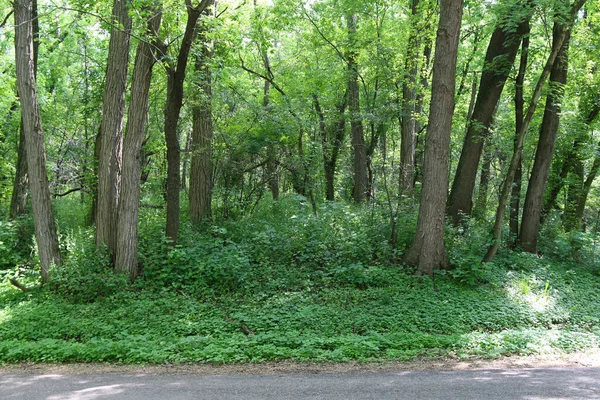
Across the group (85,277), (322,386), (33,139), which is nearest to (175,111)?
(33,139)

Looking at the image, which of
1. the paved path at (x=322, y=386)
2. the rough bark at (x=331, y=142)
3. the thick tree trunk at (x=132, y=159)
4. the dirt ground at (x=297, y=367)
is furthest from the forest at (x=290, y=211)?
the paved path at (x=322, y=386)

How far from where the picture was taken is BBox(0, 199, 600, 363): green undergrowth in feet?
22.3

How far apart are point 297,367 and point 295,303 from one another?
2359 mm

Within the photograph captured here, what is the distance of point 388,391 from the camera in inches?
206

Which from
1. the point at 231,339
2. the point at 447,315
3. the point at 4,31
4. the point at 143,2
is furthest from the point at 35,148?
the point at 4,31

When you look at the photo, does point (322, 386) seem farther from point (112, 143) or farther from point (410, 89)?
point (410, 89)

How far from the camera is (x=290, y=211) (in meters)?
13.7

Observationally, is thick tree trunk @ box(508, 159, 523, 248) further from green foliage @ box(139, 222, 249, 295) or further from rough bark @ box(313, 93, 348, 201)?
green foliage @ box(139, 222, 249, 295)

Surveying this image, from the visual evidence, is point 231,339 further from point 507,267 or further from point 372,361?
point 507,267

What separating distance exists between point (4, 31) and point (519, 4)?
64.6 feet

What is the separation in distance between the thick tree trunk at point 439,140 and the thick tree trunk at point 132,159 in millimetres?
6212

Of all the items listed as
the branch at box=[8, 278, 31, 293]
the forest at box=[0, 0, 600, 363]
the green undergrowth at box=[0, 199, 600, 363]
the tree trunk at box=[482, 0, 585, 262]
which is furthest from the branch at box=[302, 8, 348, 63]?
the branch at box=[8, 278, 31, 293]

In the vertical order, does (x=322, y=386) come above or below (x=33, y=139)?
below

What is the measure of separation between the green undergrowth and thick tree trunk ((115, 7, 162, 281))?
17.1 inches
